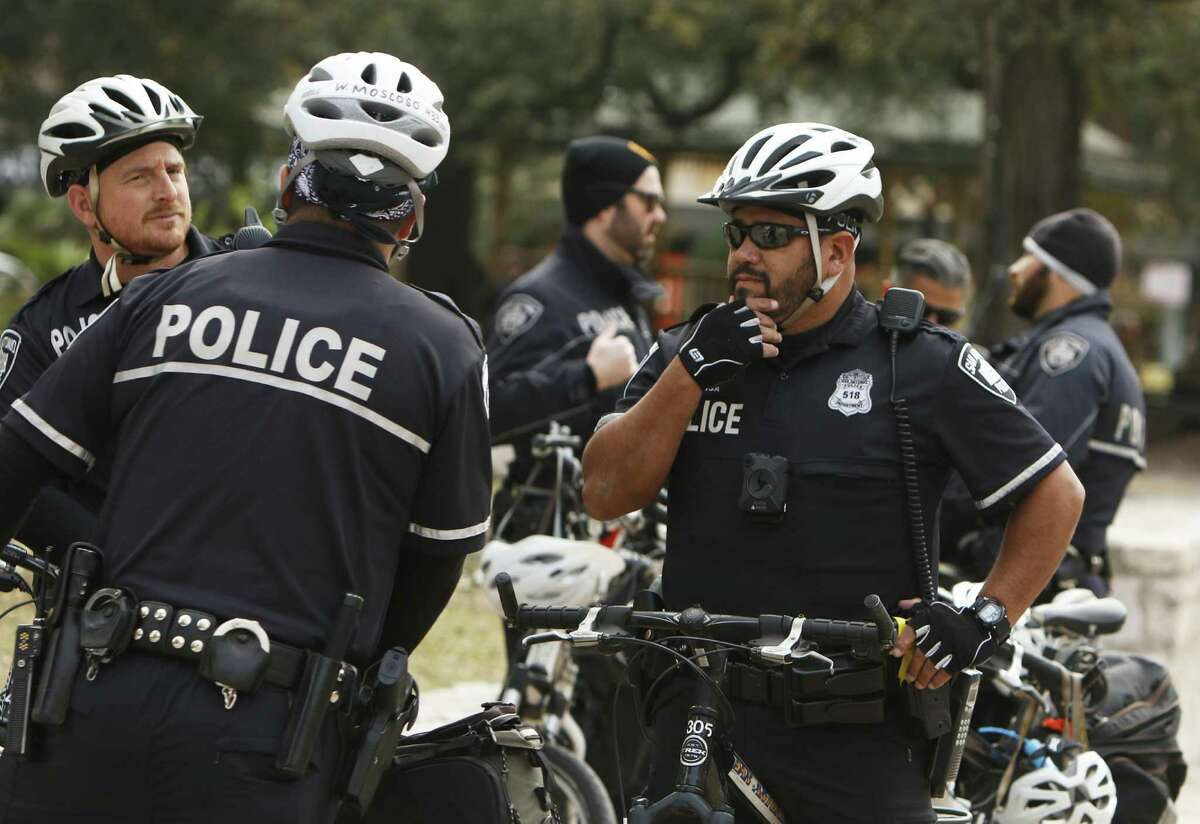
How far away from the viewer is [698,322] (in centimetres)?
406

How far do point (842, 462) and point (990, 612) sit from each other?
452mm

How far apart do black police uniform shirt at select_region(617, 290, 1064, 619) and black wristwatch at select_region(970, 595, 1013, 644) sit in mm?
172

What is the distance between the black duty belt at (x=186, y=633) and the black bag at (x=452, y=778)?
0.46m

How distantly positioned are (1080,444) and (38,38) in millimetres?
15578

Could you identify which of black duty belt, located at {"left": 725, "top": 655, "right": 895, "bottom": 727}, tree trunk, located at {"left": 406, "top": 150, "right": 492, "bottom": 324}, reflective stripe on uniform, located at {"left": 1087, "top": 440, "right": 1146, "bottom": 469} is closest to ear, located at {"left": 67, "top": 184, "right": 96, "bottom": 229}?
black duty belt, located at {"left": 725, "top": 655, "right": 895, "bottom": 727}

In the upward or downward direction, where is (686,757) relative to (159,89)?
downward

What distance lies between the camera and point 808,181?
395 cm

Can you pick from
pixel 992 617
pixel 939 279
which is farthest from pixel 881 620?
pixel 939 279

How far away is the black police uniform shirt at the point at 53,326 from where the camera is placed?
437 cm

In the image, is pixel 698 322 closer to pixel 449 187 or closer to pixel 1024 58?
pixel 1024 58

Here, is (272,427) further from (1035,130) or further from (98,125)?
(1035,130)

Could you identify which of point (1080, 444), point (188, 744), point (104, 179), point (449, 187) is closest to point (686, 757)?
point (188, 744)

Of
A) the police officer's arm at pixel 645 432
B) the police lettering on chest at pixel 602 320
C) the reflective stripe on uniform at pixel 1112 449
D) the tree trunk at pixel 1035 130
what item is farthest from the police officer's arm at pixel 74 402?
the tree trunk at pixel 1035 130

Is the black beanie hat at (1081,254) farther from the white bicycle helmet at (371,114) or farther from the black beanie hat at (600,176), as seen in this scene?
the white bicycle helmet at (371,114)
